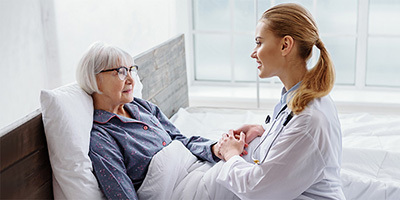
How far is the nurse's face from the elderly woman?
1.71 feet

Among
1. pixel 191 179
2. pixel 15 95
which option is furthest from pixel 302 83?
pixel 15 95

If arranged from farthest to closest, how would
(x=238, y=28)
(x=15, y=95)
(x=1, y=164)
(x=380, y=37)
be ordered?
(x=238, y=28) → (x=380, y=37) → (x=15, y=95) → (x=1, y=164)

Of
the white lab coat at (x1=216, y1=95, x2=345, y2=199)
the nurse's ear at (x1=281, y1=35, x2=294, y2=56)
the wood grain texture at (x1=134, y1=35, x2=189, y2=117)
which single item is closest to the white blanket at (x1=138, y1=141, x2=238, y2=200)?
the white lab coat at (x1=216, y1=95, x2=345, y2=199)

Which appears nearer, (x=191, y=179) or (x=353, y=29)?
(x=191, y=179)

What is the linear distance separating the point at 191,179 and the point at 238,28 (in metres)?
2.49

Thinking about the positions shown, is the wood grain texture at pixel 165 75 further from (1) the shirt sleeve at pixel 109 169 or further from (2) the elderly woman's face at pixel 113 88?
(1) the shirt sleeve at pixel 109 169


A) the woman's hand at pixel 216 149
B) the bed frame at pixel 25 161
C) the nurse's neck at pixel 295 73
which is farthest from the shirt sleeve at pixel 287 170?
the bed frame at pixel 25 161

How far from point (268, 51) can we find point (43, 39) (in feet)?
3.89

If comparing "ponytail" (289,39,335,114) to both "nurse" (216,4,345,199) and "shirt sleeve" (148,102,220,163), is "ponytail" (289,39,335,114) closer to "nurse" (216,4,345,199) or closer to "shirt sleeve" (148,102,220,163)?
"nurse" (216,4,345,199)

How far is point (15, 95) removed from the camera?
215 centimetres

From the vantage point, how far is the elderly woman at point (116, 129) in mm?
1673

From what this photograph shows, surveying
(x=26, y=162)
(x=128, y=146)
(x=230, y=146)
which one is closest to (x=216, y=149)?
(x=230, y=146)

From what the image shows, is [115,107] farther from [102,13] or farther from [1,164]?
[102,13]

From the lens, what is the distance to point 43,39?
2322 millimetres
